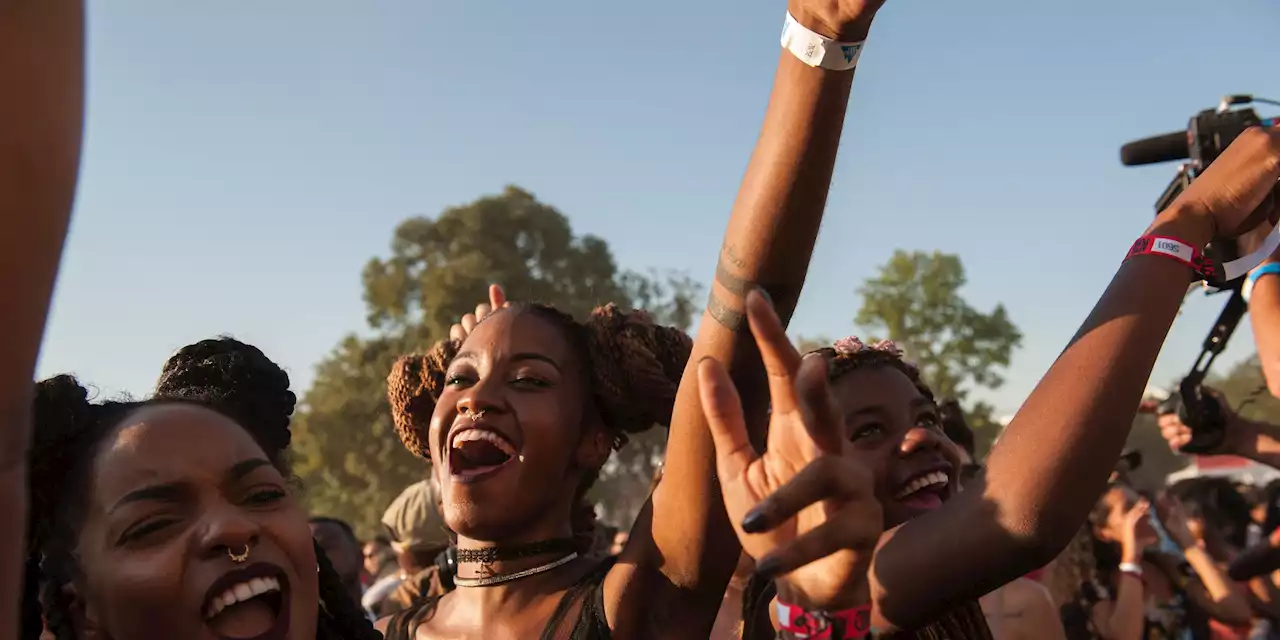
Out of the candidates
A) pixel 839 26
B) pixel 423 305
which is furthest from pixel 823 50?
pixel 423 305

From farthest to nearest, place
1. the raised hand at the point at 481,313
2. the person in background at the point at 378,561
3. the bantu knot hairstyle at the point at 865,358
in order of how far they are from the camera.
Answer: the person in background at the point at 378,561, the raised hand at the point at 481,313, the bantu knot hairstyle at the point at 865,358

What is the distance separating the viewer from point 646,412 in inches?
115

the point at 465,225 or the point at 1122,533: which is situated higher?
the point at 465,225

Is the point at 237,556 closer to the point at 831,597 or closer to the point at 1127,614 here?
the point at 831,597

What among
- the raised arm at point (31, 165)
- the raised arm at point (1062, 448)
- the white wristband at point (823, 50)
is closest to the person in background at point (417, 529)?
the raised arm at point (1062, 448)

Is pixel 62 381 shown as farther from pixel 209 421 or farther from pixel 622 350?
pixel 622 350

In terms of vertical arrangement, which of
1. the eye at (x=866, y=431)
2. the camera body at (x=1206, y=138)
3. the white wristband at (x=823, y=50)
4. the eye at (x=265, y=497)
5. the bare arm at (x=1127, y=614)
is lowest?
the bare arm at (x=1127, y=614)

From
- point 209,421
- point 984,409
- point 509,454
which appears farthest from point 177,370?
point 984,409

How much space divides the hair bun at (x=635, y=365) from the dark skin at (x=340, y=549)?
3341mm

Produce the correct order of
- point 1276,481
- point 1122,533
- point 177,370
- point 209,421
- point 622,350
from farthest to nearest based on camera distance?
point 1276,481 < point 1122,533 < point 622,350 < point 177,370 < point 209,421

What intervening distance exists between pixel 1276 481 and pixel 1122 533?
2.14 m

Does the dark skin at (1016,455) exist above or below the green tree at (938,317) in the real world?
below

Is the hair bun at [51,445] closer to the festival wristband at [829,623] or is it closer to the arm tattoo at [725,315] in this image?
the arm tattoo at [725,315]

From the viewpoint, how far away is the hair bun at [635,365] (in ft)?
9.36
